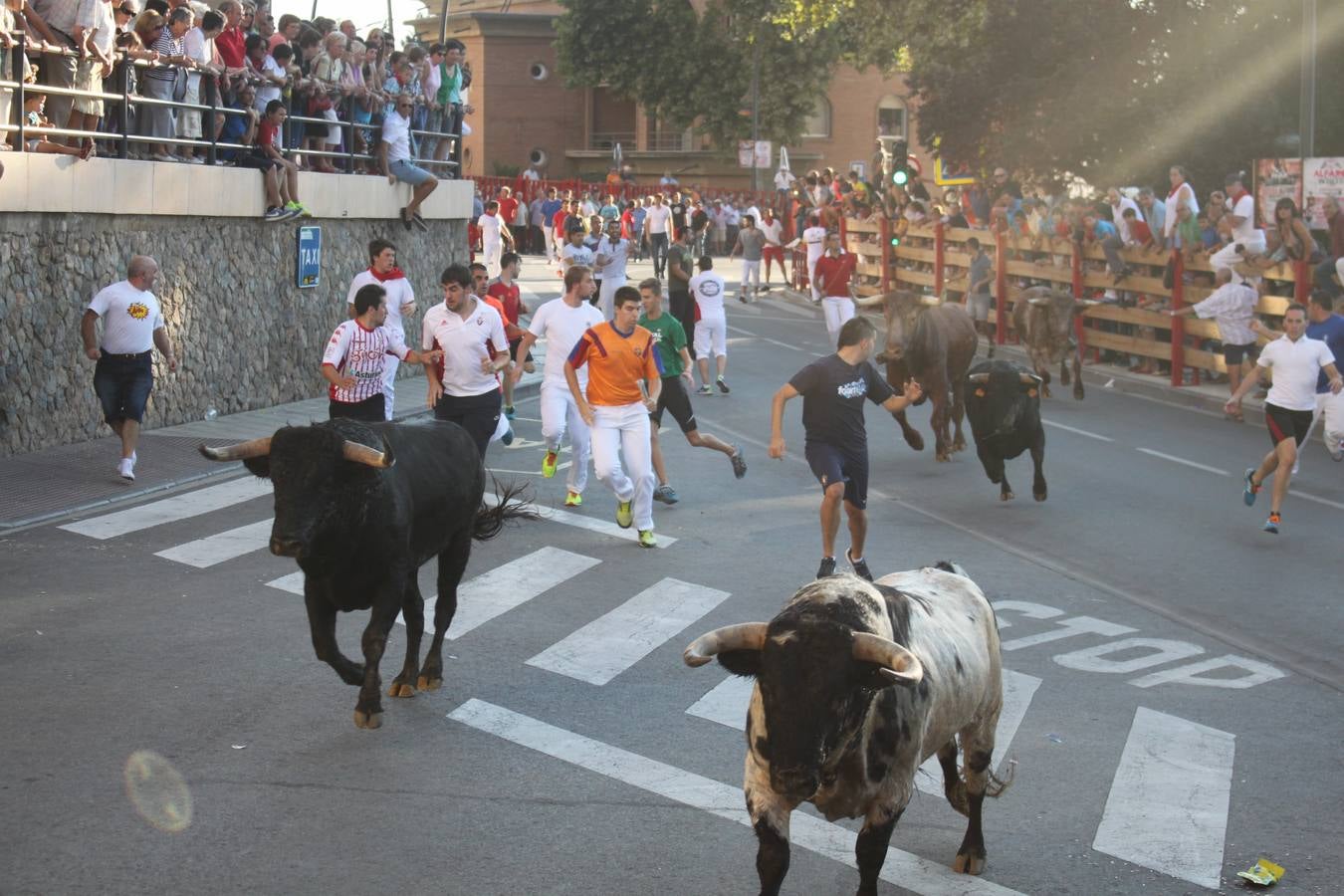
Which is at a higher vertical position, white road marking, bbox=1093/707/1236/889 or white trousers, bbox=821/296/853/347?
white trousers, bbox=821/296/853/347

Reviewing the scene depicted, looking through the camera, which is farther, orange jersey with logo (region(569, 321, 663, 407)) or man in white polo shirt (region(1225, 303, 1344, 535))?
man in white polo shirt (region(1225, 303, 1344, 535))

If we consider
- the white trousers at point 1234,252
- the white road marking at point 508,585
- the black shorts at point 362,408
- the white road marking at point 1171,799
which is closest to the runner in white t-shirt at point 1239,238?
the white trousers at point 1234,252

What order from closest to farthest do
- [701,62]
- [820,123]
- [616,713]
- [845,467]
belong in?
[616,713] < [845,467] < [701,62] < [820,123]

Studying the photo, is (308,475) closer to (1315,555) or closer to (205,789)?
(205,789)

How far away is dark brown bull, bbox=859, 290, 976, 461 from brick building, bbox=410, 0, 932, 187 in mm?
55421

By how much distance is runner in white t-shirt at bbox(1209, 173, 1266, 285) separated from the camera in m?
23.1

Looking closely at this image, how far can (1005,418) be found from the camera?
15555 millimetres

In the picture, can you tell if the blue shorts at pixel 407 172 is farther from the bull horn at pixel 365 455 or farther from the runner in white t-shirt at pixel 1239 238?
the bull horn at pixel 365 455

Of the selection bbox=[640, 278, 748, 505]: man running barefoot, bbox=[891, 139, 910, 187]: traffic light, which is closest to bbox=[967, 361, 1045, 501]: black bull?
bbox=[640, 278, 748, 505]: man running barefoot

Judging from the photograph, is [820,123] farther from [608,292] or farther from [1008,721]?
[1008,721]

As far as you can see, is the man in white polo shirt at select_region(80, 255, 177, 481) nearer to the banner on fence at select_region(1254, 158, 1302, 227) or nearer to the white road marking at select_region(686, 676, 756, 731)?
the white road marking at select_region(686, 676, 756, 731)

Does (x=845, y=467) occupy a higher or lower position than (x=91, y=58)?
lower

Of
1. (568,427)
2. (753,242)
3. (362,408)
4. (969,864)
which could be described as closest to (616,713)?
(969,864)

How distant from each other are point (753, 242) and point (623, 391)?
24.9 metres
